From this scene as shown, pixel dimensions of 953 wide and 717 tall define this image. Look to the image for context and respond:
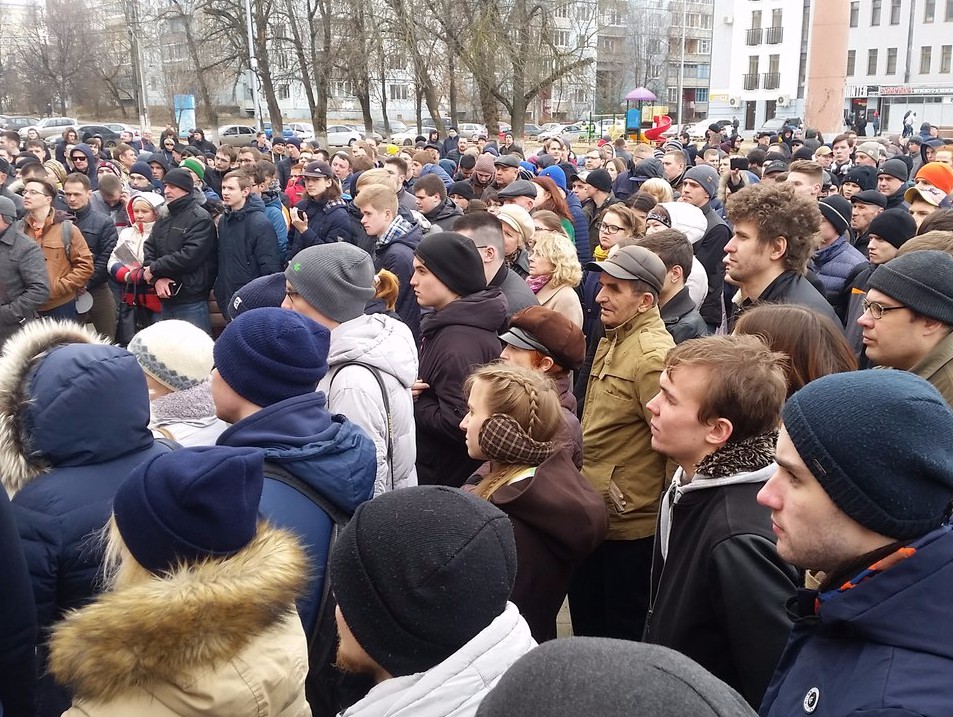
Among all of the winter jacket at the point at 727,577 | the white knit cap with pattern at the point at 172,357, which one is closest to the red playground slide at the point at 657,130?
the white knit cap with pattern at the point at 172,357

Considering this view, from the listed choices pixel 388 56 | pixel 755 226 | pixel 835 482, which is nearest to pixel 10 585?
pixel 835 482

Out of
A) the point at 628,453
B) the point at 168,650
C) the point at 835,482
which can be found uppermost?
the point at 835,482

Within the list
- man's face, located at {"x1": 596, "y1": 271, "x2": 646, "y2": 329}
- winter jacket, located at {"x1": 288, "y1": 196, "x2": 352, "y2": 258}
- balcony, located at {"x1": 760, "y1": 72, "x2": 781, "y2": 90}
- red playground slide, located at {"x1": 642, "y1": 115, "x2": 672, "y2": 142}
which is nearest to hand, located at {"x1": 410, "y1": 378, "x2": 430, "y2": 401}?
man's face, located at {"x1": 596, "y1": 271, "x2": 646, "y2": 329}

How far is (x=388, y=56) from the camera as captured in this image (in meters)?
29.3

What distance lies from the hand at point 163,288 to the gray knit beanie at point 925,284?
5404 mm

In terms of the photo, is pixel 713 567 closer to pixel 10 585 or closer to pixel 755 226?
pixel 10 585

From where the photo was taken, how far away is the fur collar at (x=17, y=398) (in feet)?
7.41

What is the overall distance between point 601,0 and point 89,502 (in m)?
31.9

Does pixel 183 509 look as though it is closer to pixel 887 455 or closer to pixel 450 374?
pixel 887 455

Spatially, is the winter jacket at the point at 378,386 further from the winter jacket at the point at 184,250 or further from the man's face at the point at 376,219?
the winter jacket at the point at 184,250

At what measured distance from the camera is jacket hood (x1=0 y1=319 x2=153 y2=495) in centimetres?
225

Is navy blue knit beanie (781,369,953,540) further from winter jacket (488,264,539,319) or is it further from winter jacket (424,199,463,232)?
winter jacket (424,199,463,232)

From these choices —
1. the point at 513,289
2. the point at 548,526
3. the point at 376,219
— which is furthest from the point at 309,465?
the point at 376,219

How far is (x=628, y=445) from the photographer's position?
3553mm
